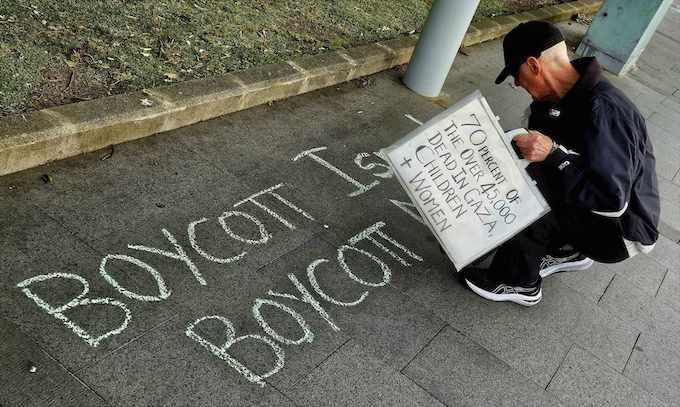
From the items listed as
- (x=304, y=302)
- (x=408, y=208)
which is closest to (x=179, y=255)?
(x=304, y=302)

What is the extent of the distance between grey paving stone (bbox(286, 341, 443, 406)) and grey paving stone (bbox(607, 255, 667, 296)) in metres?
2.32

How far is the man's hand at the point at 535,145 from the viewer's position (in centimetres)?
350

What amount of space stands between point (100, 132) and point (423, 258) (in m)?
2.10

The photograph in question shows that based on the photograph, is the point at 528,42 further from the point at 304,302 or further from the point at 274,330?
the point at 274,330

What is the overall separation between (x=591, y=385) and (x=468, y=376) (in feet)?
2.42

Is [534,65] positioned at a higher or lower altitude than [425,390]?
higher

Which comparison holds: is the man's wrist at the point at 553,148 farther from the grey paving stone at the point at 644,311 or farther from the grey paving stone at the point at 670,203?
the grey paving stone at the point at 670,203

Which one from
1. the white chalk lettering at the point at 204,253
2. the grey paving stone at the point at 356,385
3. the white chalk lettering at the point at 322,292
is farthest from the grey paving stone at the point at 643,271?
the white chalk lettering at the point at 204,253

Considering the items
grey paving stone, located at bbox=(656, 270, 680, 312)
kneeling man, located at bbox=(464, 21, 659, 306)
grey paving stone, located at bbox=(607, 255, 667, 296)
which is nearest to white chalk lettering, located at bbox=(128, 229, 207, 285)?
kneeling man, located at bbox=(464, 21, 659, 306)

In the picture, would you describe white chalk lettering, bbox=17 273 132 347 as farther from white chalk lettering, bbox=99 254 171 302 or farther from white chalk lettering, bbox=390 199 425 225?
white chalk lettering, bbox=390 199 425 225

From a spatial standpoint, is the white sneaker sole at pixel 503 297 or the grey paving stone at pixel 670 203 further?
the grey paving stone at pixel 670 203

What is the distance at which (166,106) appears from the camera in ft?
14.3

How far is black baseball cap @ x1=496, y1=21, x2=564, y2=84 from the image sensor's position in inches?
139

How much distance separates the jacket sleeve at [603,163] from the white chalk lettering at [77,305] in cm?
227
